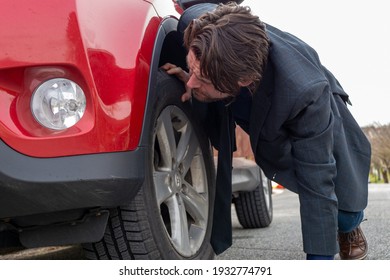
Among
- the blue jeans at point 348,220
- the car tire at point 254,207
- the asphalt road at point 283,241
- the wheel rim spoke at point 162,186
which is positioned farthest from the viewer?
the car tire at point 254,207

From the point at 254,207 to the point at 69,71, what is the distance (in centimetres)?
217

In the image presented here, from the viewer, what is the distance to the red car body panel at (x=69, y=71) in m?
1.25

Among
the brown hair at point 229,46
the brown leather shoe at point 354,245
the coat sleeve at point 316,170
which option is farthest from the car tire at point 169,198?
the brown leather shoe at point 354,245

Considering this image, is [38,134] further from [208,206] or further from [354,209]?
[354,209]

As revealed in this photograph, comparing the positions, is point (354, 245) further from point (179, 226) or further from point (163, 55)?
point (163, 55)

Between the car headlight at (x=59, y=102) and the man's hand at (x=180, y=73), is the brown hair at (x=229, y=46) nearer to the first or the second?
the man's hand at (x=180, y=73)

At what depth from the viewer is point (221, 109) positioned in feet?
6.56

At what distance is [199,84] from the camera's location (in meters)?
1.62

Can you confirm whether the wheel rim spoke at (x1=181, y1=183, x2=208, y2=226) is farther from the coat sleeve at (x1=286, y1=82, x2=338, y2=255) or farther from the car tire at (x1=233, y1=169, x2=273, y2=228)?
the car tire at (x1=233, y1=169, x2=273, y2=228)

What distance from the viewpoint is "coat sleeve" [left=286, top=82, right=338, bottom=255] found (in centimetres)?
155

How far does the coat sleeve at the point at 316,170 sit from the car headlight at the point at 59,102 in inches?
26.8

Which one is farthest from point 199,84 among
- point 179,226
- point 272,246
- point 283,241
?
point 283,241

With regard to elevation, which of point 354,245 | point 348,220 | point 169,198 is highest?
point 169,198
